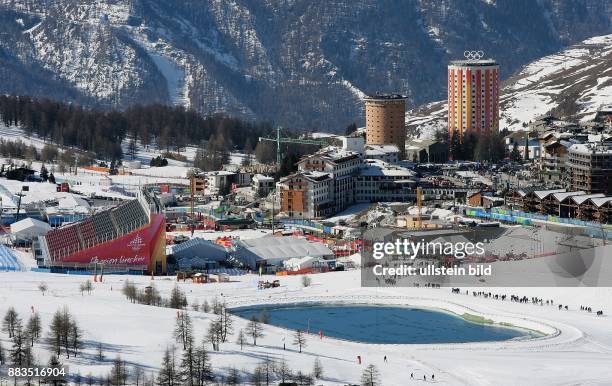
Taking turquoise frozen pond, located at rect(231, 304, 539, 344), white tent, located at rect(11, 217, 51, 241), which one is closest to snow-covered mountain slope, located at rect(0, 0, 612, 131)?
white tent, located at rect(11, 217, 51, 241)

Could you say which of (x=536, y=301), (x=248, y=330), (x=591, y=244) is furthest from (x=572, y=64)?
(x=248, y=330)

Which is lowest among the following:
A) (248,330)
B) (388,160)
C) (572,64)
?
Result: (248,330)

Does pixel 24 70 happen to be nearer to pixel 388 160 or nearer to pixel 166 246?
pixel 388 160

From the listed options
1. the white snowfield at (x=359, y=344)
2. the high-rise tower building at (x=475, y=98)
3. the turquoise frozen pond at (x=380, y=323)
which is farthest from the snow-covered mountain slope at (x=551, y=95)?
the turquoise frozen pond at (x=380, y=323)

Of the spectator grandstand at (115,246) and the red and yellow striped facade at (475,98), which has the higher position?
the red and yellow striped facade at (475,98)

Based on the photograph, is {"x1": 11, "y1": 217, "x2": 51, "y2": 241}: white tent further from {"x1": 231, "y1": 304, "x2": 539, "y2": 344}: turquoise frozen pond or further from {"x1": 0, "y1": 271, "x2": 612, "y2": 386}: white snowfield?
{"x1": 231, "y1": 304, "x2": 539, "y2": 344}: turquoise frozen pond

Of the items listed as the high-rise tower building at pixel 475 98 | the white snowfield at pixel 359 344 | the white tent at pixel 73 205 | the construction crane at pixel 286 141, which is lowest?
the white snowfield at pixel 359 344

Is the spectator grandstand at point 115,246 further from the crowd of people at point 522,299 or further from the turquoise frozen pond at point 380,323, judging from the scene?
the crowd of people at point 522,299
